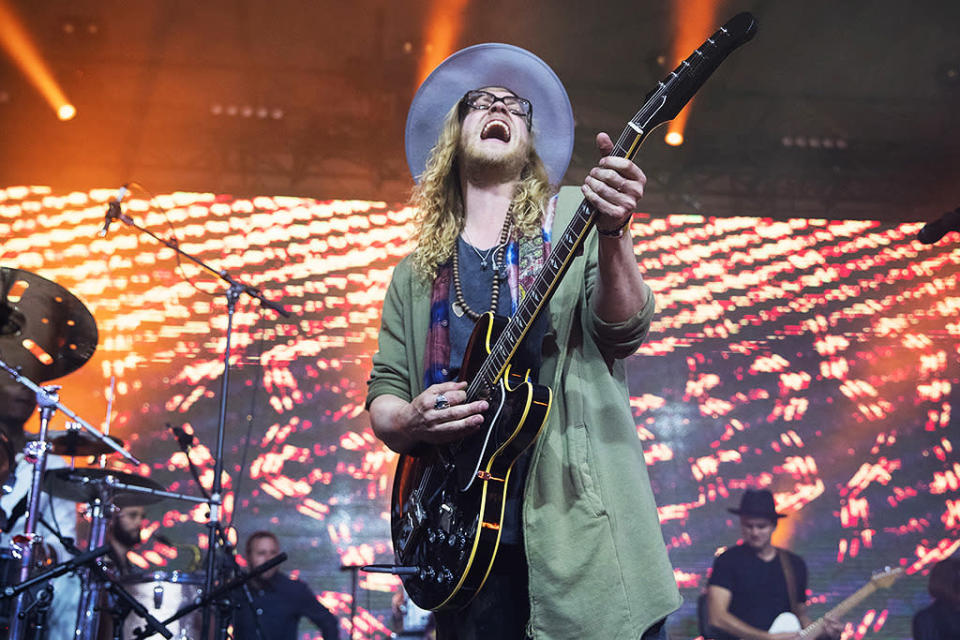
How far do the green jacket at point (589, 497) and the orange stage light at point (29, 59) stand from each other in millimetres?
6473

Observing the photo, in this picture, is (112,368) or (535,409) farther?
(112,368)

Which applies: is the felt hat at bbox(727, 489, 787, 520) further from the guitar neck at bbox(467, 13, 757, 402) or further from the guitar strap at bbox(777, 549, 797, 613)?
the guitar neck at bbox(467, 13, 757, 402)

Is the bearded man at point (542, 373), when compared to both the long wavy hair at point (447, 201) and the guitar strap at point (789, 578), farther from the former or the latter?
the guitar strap at point (789, 578)

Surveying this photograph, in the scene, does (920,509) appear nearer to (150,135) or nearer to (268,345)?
(268,345)

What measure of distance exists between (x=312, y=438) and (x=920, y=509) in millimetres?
4605

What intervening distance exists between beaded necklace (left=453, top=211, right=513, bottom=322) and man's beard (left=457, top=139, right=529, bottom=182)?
16cm

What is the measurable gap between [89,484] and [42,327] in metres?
0.97

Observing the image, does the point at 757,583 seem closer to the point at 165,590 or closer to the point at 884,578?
the point at 884,578

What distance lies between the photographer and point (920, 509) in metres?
6.49

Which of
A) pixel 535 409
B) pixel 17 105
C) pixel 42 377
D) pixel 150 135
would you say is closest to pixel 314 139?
pixel 150 135

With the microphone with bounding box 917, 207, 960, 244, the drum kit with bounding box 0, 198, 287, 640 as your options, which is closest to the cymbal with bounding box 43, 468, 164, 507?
the drum kit with bounding box 0, 198, 287, 640

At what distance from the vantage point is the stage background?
20.4 feet

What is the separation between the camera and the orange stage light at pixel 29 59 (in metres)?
6.61

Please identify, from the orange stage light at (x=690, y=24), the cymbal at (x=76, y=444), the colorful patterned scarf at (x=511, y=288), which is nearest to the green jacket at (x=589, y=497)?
the colorful patterned scarf at (x=511, y=288)
